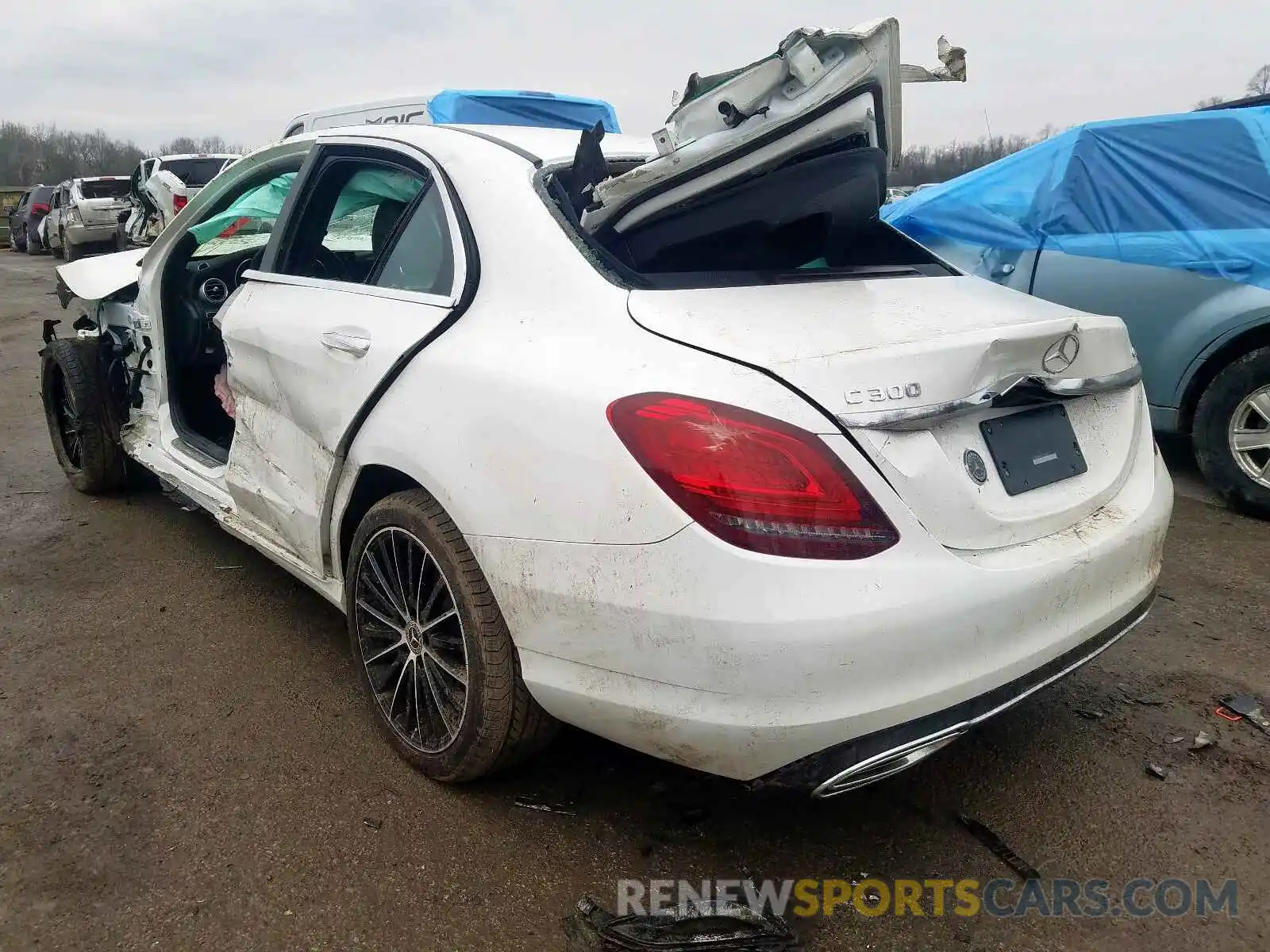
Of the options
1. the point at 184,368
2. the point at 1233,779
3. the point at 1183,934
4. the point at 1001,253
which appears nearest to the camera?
the point at 1183,934

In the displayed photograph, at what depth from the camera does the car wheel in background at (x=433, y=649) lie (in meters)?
2.14

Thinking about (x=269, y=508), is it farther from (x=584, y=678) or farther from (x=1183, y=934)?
(x=1183, y=934)

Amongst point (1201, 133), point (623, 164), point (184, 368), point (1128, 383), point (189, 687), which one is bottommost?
point (189, 687)

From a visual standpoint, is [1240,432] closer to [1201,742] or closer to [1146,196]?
[1146,196]

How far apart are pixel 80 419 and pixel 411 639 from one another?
3012 mm

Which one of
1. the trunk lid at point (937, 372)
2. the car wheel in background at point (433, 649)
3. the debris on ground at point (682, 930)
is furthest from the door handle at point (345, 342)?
the debris on ground at point (682, 930)

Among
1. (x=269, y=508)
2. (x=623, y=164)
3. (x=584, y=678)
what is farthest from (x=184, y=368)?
(x=584, y=678)

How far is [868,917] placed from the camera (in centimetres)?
198

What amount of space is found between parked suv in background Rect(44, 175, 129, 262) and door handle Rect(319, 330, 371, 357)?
20.2 meters

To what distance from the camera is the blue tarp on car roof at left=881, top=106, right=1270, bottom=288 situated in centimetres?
445

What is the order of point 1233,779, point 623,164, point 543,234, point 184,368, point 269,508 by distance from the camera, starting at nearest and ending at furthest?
1. point 543,234
2. point 1233,779
3. point 623,164
4. point 269,508
5. point 184,368

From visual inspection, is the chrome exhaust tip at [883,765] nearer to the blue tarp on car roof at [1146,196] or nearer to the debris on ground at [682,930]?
the debris on ground at [682,930]

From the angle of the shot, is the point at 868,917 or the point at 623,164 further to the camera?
the point at 623,164

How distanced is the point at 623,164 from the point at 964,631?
1726 mm
